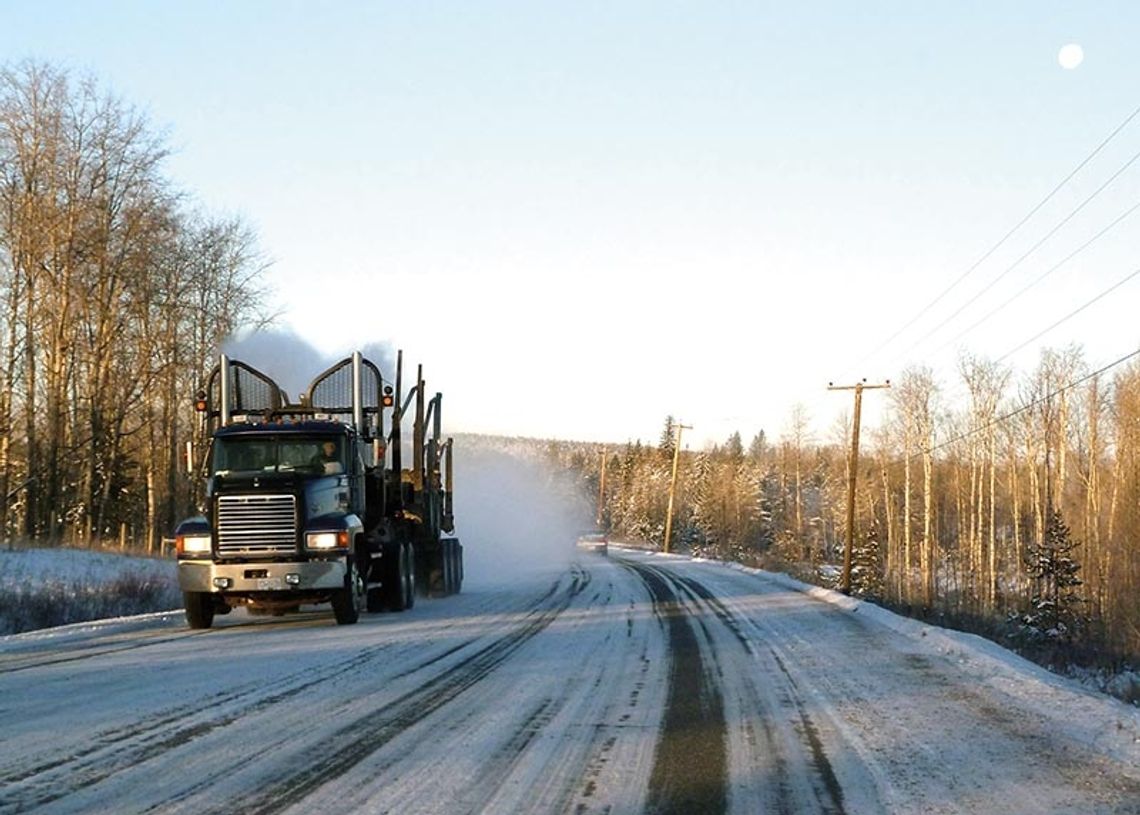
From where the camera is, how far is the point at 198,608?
16266mm

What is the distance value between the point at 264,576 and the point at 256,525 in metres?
0.77

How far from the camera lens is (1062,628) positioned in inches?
1389

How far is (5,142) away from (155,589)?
1949 centimetres

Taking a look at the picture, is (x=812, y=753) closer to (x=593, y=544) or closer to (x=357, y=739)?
(x=357, y=739)

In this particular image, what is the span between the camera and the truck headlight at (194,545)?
1577 centimetres

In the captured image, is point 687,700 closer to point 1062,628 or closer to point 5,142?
point 1062,628

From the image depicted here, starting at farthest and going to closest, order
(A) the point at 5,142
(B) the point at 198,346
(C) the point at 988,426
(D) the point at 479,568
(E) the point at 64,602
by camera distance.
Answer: (C) the point at 988,426 → (B) the point at 198,346 → (D) the point at 479,568 → (A) the point at 5,142 → (E) the point at 64,602

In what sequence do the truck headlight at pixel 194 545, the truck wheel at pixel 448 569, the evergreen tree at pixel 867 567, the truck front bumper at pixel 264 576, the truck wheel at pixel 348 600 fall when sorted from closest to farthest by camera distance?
the truck front bumper at pixel 264 576 < the truck headlight at pixel 194 545 < the truck wheel at pixel 348 600 < the truck wheel at pixel 448 569 < the evergreen tree at pixel 867 567

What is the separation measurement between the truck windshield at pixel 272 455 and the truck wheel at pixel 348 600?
1.75m

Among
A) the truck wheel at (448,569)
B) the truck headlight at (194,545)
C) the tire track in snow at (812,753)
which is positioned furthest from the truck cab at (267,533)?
the truck wheel at (448,569)

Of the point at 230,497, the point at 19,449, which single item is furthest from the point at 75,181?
the point at 230,497

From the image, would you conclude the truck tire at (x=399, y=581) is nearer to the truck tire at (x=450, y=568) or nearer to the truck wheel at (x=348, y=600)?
the truck wheel at (x=348, y=600)

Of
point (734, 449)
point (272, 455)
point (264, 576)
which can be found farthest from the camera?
point (734, 449)

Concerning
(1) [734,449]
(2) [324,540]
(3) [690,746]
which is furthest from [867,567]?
(1) [734,449]
